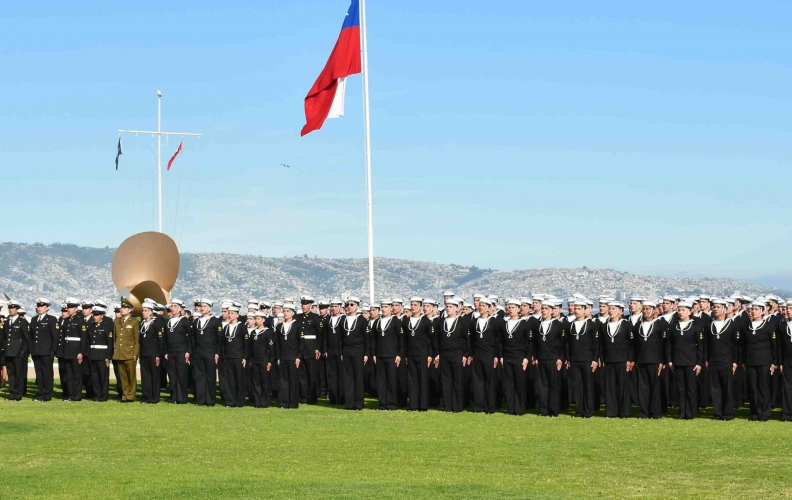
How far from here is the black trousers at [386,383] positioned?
17.1 metres

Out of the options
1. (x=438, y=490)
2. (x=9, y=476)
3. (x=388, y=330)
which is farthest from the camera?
(x=388, y=330)

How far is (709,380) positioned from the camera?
52.0 ft

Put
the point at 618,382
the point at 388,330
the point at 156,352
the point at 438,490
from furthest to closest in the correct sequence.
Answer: the point at 156,352 < the point at 388,330 < the point at 618,382 < the point at 438,490

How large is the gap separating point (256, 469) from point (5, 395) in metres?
10.6

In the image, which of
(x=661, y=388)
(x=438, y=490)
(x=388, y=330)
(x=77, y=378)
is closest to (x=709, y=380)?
(x=661, y=388)

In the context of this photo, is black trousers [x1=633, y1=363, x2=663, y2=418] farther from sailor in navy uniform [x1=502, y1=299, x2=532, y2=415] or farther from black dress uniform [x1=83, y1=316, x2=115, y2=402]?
black dress uniform [x1=83, y1=316, x2=115, y2=402]

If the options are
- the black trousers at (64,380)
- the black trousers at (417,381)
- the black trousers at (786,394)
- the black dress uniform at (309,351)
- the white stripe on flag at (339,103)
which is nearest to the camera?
the black trousers at (786,394)

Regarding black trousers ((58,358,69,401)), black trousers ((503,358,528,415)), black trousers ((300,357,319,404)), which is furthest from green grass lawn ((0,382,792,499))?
black trousers ((58,358,69,401))

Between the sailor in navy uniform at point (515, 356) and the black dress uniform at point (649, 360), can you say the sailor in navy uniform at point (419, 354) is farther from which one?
the black dress uniform at point (649, 360)

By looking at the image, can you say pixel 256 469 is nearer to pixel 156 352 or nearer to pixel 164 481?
pixel 164 481

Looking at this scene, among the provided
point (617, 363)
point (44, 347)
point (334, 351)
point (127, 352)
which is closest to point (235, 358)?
point (334, 351)

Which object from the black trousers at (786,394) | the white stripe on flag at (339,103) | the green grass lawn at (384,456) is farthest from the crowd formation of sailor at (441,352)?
the white stripe on flag at (339,103)

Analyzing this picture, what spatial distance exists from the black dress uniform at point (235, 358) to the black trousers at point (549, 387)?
178 inches

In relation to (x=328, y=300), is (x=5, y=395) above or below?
below
